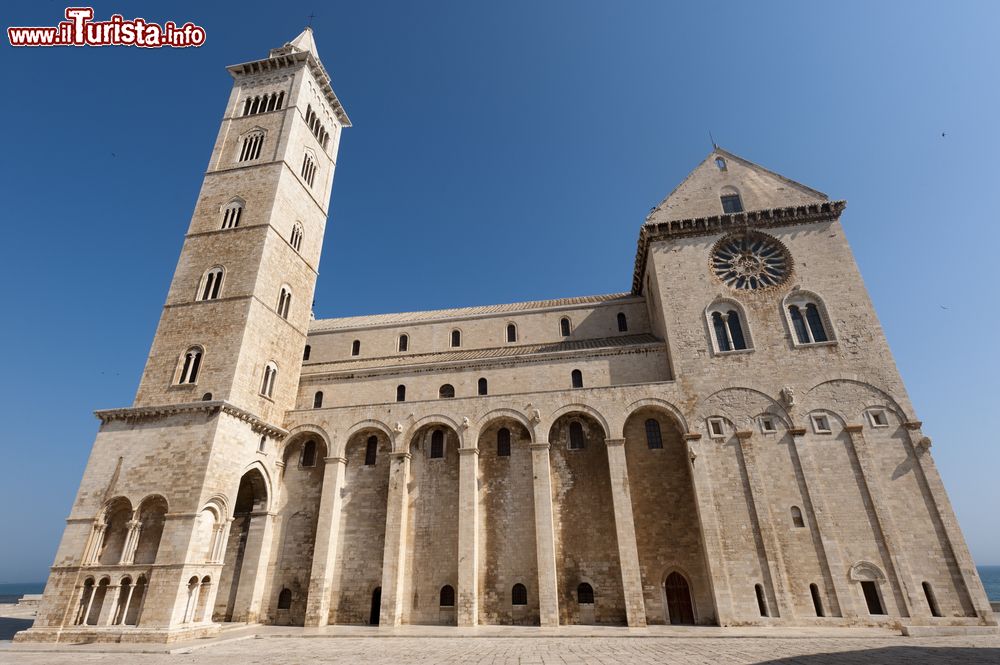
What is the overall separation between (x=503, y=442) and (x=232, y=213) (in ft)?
59.1

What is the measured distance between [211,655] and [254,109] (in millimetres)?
27937

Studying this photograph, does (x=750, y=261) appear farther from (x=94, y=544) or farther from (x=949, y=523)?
(x=94, y=544)

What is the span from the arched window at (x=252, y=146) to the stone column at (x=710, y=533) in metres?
26.5

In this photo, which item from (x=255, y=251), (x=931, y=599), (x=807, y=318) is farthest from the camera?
(x=255, y=251)

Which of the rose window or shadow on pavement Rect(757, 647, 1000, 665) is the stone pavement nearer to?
shadow on pavement Rect(757, 647, 1000, 665)

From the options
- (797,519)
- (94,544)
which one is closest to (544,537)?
(797,519)

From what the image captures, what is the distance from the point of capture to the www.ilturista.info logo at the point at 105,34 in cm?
1541

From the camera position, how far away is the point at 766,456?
19.2m

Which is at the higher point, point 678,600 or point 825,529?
point 825,529

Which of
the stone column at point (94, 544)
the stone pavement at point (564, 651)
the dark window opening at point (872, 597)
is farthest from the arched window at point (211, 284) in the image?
the dark window opening at point (872, 597)

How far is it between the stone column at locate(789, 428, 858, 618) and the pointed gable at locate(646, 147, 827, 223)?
11427 mm

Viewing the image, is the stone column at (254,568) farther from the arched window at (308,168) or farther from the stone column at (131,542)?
the arched window at (308,168)

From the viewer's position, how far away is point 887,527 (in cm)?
1733

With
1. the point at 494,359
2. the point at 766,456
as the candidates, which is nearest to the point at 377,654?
the point at 494,359
